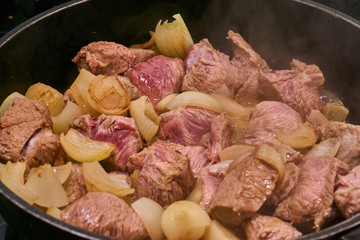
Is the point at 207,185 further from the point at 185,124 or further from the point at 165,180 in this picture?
the point at 185,124

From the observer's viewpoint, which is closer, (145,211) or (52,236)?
(52,236)

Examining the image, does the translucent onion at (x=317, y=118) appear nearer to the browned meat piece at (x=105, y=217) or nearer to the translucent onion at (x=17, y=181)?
the browned meat piece at (x=105, y=217)

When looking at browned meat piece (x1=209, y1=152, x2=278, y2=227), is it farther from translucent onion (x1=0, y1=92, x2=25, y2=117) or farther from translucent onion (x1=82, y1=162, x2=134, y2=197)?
translucent onion (x1=0, y1=92, x2=25, y2=117)

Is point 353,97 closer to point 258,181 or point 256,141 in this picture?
point 256,141

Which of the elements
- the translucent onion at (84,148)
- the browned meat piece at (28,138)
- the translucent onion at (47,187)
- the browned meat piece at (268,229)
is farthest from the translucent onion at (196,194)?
the browned meat piece at (28,138)

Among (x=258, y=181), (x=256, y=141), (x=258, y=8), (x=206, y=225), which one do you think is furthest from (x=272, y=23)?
(x=206, y=225)
